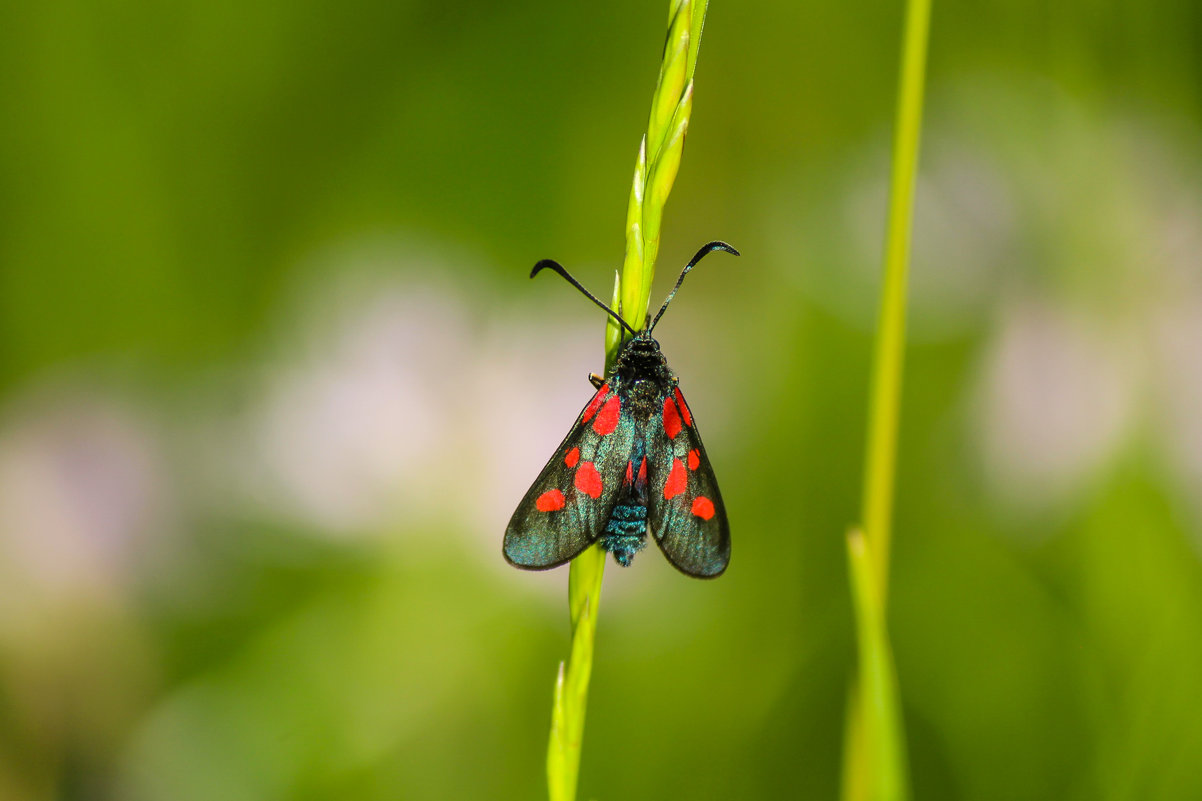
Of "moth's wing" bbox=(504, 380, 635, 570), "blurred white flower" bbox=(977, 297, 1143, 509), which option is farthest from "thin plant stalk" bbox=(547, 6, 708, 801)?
"blurred white flower" bbox=(977, 297, 1143, 509)

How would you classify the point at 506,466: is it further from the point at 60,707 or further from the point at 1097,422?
the point at 1097,422

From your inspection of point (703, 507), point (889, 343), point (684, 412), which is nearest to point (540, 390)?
point (684, 412)

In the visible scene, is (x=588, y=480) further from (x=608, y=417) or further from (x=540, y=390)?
(x=540, y=390)

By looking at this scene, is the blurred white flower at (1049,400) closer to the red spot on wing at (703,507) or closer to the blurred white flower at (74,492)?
the red spot on wing at (703,507)

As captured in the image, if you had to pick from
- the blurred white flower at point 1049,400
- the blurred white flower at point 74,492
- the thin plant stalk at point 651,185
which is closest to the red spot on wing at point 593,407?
the thin plant stalk at point 651,185

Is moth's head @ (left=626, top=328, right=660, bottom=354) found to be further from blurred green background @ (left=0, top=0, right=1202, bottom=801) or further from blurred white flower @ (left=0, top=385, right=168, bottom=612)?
blurred white flower @ (left=0, top=385, right=168, bottom=612)

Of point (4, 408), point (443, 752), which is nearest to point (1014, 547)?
point (443, 752)
